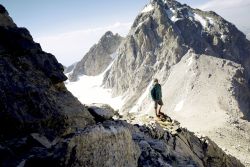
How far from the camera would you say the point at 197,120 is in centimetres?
6281

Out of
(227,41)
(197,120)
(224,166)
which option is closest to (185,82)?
(197,120)

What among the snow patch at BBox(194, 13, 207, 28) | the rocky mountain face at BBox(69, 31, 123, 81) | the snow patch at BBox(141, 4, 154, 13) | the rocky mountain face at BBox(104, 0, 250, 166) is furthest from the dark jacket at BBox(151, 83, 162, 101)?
the rocky mountain face at BBox(69, 31, 123, 81)

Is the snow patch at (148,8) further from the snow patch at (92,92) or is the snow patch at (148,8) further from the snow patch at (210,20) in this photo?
the snow patch at (92,92)

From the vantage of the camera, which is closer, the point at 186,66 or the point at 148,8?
the point at 186,66

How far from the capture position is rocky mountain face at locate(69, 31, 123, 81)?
177000mm

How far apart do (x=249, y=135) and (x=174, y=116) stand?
868 inches

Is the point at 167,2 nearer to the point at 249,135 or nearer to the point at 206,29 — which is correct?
the point at 206,29

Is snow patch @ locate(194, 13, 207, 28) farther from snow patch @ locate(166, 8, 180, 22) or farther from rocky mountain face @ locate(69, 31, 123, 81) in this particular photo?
rocky mountain face @ locate(69, 31, 123, 81)

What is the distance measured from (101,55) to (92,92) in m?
28.6

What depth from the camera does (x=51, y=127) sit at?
499 inches

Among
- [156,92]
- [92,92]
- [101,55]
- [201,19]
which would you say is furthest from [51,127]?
[101,55]

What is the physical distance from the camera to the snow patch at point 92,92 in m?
135

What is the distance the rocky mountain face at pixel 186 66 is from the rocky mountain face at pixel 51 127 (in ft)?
138

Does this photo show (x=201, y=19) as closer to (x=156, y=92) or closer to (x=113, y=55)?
(x=113, y=55)
